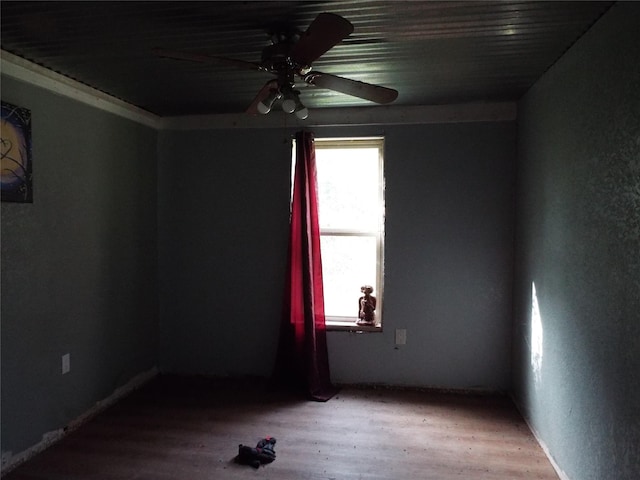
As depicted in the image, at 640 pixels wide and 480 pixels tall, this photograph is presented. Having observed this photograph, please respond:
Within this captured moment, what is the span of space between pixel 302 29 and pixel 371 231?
5.92ft

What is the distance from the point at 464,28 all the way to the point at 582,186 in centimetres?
91

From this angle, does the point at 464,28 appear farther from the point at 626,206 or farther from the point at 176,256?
the point at 176,256

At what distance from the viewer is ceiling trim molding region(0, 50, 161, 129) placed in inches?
86.2

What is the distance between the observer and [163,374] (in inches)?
142

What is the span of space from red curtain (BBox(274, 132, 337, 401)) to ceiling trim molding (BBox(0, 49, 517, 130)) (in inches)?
9.8

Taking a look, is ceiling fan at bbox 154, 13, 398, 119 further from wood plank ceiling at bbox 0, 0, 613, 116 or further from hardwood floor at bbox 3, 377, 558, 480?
hardwood floor at bbox 3, 377, 558, 480

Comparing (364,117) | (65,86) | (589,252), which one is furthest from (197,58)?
(589,252)

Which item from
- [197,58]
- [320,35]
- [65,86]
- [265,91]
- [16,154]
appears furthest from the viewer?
[65,86]

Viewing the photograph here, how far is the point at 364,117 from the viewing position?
3289 millimetres

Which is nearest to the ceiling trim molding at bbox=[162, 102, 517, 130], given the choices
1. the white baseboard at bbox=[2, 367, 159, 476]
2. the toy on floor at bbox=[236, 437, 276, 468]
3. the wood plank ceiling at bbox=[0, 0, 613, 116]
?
the wood plank ceiling at bbox=[0, 0, 613, 116]

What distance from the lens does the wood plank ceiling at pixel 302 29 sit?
1752 mm

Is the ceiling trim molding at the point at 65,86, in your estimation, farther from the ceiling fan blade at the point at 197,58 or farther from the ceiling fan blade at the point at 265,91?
the ceiling fan blade at the point at 265,91

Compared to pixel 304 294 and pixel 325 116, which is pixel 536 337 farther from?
pixel 325 116

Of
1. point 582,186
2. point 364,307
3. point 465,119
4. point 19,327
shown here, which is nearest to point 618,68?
point 582,186
